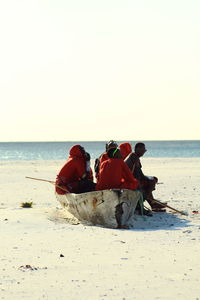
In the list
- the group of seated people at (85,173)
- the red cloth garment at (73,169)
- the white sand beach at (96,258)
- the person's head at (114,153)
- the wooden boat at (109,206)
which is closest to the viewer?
the white sand beach at (96,258)

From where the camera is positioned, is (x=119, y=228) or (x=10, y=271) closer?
(x=10, y=271)

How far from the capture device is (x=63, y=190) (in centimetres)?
1263

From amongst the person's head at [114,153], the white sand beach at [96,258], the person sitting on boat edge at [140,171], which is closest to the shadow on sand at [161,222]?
the white sand beach at [96,258]

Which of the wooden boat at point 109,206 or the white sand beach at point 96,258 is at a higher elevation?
the wooden boat at point 109,206

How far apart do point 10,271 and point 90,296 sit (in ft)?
4.82

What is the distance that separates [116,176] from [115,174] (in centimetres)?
5

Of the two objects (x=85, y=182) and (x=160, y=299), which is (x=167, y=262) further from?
(x=85, y=182)

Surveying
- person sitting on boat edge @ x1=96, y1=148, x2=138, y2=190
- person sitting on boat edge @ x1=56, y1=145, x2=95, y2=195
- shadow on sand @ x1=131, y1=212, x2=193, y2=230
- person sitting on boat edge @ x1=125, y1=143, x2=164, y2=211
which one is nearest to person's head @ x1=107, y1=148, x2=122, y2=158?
person sitting on boat edge @ x1=96, y1=148, x2=138, y2=190

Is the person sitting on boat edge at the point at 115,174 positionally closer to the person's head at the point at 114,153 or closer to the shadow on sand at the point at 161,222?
the person's head at the point at 114,153

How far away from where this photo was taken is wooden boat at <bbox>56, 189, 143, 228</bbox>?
10.7 meters

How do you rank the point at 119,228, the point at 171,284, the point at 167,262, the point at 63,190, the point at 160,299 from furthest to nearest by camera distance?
the point at 63,190, the point at 119,228, the point at 167,262, the point at 171,284, the point at 160,299

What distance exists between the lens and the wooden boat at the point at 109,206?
1068 cm

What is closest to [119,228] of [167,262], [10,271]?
[167,262]

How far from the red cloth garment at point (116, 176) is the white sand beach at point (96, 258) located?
2.71 ft
